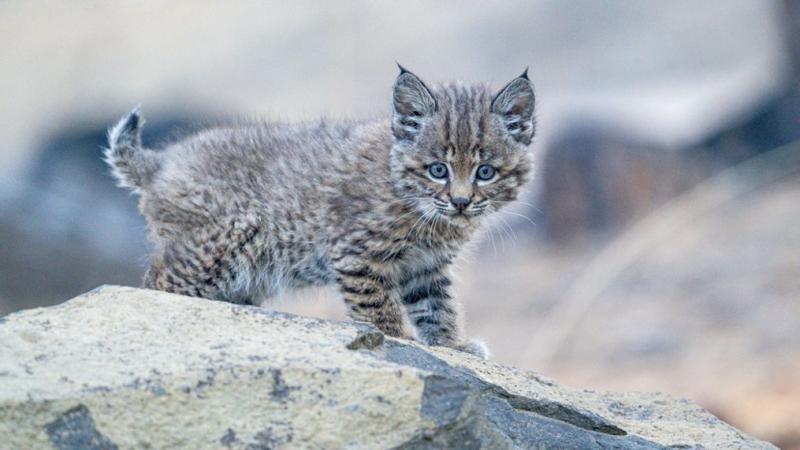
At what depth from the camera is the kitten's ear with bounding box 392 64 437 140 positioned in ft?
21.2

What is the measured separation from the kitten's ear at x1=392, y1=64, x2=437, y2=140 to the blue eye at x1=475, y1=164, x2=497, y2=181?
15.3 inches

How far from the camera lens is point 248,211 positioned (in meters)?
6.62

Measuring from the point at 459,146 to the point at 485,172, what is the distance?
7.9 inches

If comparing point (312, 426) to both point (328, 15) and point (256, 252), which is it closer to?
point (256, 252)

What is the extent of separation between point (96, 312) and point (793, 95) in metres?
10.4

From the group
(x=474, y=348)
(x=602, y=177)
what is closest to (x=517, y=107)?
(x=474, y=348)

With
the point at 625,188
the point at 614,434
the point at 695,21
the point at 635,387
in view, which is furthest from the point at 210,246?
the point at 695,21

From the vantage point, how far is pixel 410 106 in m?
6.55

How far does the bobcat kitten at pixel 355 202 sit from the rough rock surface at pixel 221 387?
161 cm

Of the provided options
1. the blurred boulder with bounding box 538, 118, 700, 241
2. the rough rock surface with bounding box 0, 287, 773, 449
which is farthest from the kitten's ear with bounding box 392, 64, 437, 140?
the blurred boulder with bounding box 538, 118, 700, 241

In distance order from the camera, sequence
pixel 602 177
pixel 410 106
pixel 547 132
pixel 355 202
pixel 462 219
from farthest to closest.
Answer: pixel 547 132
pixel 602 177
pixel 355 202
pixel 410 106
pixel 462 219

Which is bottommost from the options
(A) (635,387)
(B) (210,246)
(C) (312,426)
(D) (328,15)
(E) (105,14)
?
(C) (312,426)

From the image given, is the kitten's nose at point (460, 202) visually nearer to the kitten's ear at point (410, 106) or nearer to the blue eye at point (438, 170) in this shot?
the blue eye at point (438, 170)

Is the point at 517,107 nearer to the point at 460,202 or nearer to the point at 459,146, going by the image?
the point at 459,146
